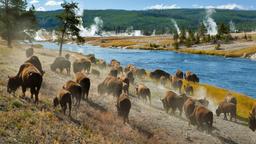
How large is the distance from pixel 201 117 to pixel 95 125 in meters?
8.73

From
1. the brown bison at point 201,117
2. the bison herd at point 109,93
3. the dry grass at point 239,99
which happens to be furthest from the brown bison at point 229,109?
the brown bison at point 201,117

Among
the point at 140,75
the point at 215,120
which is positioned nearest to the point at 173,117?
the point at 215,120

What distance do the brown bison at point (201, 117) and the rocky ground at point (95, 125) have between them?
0.52 metres

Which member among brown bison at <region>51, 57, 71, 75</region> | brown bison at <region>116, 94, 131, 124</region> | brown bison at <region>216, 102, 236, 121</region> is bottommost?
brown bison at <region>216, 102, 236, 121</region>

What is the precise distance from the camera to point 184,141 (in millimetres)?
25578

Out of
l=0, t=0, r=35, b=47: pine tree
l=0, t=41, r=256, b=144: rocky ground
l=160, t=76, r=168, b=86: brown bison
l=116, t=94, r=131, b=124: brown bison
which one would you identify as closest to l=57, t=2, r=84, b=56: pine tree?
l=0, t=0, r=35, b=47: pine tree

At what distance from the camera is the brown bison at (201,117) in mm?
28109

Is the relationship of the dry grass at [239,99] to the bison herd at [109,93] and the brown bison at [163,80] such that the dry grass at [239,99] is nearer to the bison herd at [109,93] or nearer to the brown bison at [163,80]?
the bison herd at [109,93]

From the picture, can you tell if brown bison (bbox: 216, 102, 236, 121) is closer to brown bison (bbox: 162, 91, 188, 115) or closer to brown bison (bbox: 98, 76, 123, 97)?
brown bison (bbox: 162, 91, 188, 115)

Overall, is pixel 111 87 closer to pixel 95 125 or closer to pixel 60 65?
pixel 95 125

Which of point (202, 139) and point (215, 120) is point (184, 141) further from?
point (215, 120)

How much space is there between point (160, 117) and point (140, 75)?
2609 centimetres

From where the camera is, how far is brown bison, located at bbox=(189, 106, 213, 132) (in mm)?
28109

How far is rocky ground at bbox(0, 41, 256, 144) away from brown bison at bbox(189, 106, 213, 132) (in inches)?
20.4
